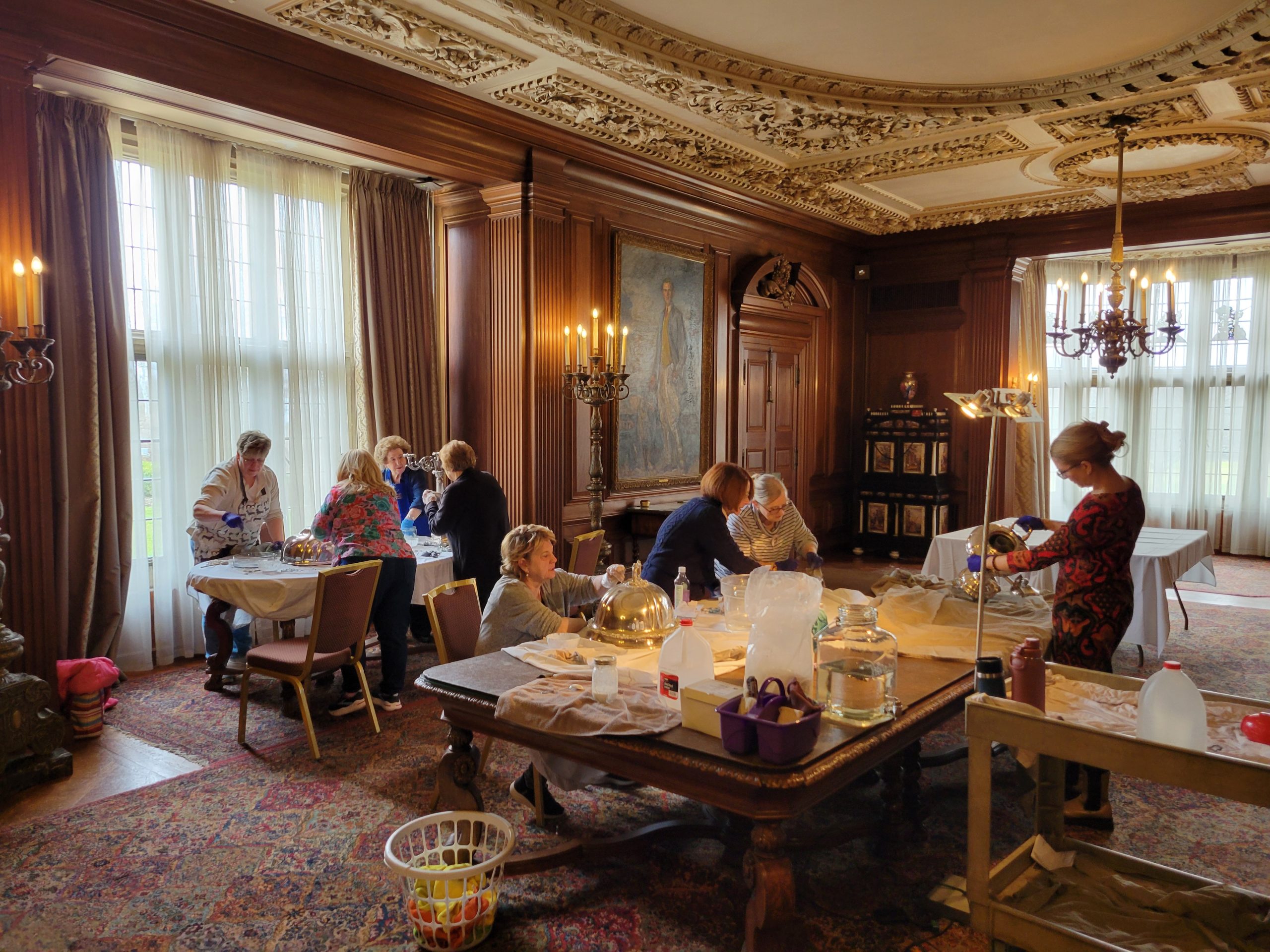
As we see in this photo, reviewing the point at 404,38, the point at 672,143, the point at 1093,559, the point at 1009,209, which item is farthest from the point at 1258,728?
the point at 1009,209

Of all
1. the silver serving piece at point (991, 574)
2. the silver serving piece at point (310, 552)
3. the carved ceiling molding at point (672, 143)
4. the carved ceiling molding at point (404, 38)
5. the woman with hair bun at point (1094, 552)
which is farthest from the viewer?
the carved ceiling molding at point (672, 143)

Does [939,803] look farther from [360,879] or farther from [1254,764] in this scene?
[360,879]

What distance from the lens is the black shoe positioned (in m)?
3.25

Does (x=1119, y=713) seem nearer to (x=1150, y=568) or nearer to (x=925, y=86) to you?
(x=1150, y=568)

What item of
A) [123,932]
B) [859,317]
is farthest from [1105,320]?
[123,932]

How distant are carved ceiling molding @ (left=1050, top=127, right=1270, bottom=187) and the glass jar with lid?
4.99m

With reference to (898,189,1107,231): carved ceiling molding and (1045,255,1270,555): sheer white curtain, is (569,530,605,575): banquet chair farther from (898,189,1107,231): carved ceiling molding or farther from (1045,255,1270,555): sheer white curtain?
(1045,255,1270,555): sheer white curtain

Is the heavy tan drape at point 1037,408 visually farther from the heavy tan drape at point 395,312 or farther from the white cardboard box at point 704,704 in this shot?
the white cardboard box at point 704,704

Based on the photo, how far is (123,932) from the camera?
259cm

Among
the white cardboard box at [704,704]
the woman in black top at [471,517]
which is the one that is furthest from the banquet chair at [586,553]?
the white cardboard box at [704,704]

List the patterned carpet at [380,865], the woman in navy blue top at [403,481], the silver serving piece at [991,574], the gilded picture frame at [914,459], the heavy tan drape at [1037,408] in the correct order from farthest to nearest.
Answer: the heavy tan drape at [1037,408] < the gilded picture frame at [914,459] < the woman in navy blue top at [403,481] < the silver serving piece at [991,574] < the patterned carpet at [380,865]

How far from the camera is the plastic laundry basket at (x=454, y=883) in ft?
7.79

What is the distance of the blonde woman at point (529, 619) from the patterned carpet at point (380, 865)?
0.13 metres

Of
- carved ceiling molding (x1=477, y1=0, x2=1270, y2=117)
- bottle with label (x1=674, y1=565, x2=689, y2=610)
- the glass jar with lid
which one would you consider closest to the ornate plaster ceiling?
carved ceiling molding (x1=477, y1=0, x2=1270, y2=117)
